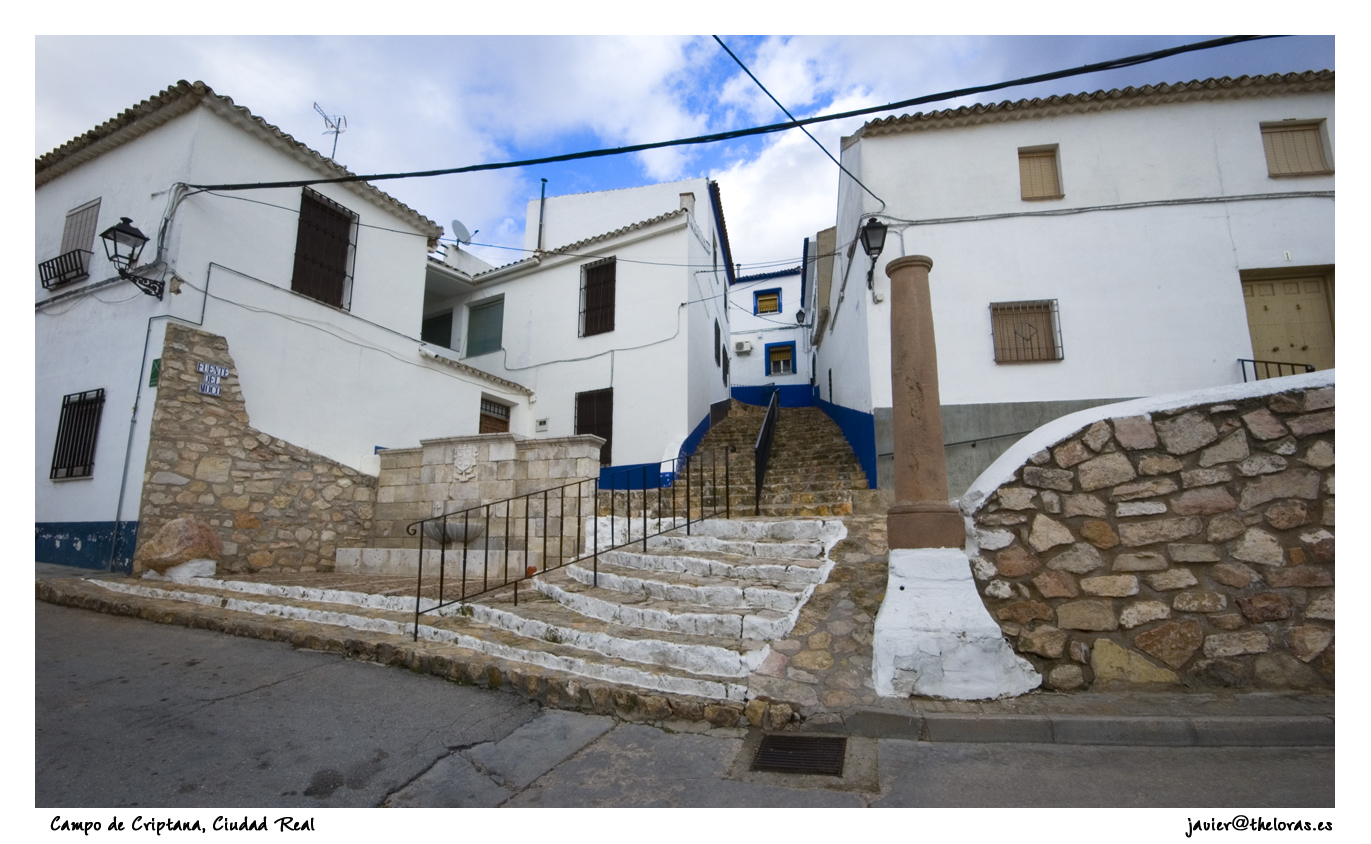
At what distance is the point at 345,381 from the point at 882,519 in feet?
26.0

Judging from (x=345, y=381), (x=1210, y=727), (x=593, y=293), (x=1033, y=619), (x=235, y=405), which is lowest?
(x=1210, y=727)

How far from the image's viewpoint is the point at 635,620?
16.2 ft

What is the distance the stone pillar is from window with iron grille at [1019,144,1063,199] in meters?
6.75

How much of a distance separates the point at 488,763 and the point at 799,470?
7.87m

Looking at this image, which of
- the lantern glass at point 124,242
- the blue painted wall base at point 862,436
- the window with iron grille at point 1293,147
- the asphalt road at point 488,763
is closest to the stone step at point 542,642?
the asphalt road at point 488,763

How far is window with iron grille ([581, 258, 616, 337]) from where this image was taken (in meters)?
12.7

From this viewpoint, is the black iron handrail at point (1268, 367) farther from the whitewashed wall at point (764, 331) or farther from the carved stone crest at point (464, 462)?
the whitewashed wall at point (764, 331)

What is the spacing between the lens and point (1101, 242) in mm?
9445

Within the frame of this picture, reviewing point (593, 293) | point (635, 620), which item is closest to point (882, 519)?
point (635, 620)

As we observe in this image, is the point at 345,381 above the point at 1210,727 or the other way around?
above

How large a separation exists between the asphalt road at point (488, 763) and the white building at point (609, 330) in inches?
294

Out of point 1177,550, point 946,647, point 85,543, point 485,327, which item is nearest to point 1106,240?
point 1177,550

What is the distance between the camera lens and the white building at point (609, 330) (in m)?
11.7
